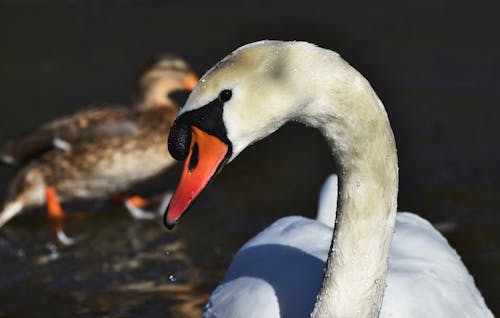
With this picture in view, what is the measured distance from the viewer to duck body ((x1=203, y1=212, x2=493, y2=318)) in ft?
12.9

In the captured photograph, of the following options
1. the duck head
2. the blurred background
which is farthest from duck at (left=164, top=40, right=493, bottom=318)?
the duck head

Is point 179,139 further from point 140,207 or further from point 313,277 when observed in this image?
point 140,207

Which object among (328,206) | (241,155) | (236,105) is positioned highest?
(236,105)

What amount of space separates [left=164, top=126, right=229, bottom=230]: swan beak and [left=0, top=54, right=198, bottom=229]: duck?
12.7 ft

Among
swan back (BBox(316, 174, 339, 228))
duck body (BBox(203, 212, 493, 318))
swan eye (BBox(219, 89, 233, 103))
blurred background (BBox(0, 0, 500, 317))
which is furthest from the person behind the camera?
blurred background (BBox(0, 0, 500, 317))

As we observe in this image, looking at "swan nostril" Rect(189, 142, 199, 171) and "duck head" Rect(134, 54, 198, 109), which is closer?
"swan nostril" Rect(189, 142, 199, 171)

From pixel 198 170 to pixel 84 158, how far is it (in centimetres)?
407

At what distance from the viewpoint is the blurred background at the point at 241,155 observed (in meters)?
5.84

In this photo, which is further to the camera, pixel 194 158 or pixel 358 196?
pixel 358 196

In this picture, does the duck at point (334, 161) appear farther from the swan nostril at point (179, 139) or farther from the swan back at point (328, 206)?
the swan back at point (328, 206)

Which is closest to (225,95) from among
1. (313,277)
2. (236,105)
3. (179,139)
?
(236,105)

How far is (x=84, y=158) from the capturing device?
282 inches

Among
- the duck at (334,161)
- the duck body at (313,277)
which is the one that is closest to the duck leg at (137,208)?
the duck body at (313,277)

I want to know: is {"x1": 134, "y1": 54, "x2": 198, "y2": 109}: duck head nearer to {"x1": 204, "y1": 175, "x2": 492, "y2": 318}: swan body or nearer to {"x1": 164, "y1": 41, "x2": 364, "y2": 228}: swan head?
{"x1": 204, "y1": 175, "x2": 492, "y2": 318}: swan body
